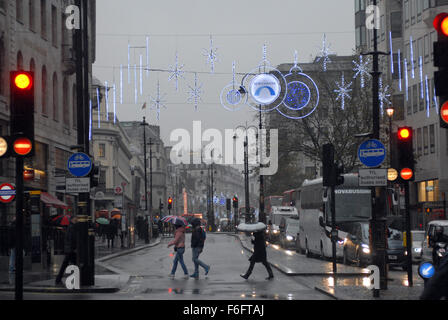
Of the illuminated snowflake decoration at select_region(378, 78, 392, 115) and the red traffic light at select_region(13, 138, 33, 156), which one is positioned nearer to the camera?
the red traffic light at select_region(13, 138, 33, 156)

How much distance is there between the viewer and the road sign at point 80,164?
806 inches

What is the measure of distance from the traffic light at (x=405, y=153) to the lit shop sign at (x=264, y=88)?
31.9 ft

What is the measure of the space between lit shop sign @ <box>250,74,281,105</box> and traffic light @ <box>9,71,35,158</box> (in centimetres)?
1654

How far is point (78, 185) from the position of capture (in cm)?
2039

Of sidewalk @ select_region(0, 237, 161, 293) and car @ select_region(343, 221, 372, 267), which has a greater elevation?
car @ select_region(343, 221, 372, 267)

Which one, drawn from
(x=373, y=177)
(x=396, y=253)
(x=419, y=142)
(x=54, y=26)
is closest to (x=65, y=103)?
(x=54, y=26)

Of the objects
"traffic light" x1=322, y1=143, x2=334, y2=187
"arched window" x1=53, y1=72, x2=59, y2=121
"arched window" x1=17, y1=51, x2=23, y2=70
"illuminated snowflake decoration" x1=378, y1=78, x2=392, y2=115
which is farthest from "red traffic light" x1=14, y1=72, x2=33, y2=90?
"illuminated snowflake decoration" x1=378, y1=78, x2=392, y2=115

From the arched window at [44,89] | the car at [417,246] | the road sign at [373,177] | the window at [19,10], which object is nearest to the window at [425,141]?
the car at [417,246]

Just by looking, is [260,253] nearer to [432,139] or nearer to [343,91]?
[343,91]

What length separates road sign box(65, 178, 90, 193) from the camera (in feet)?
66.7

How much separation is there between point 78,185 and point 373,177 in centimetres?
663

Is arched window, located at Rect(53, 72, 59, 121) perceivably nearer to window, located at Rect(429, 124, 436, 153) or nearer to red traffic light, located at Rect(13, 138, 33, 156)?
window, located at Rect(429, 124, 436, 153)

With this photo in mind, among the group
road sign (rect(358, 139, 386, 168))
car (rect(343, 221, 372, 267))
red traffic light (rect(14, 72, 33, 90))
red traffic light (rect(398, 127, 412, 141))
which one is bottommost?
car (rect(343, 221, 372, 267))
